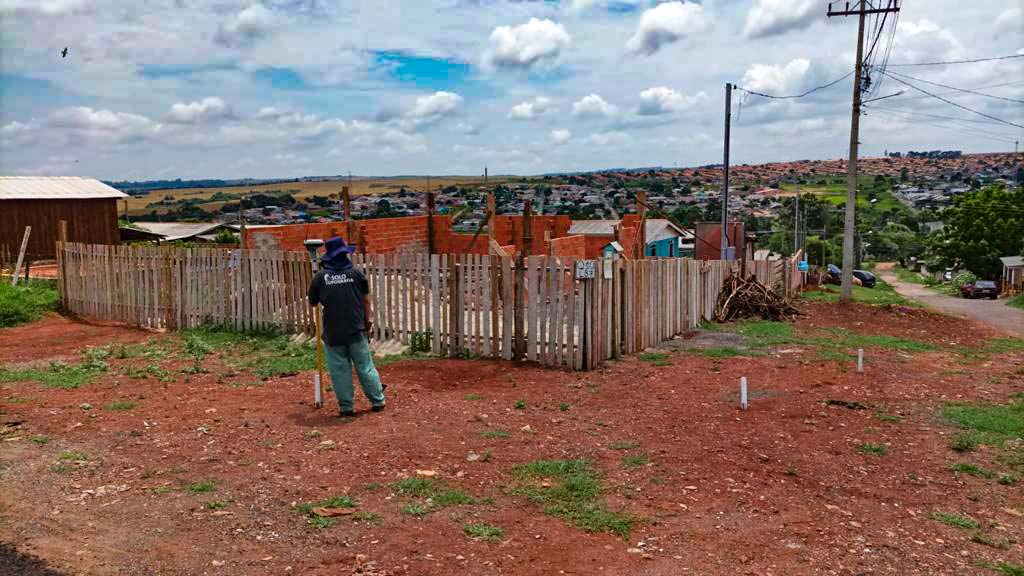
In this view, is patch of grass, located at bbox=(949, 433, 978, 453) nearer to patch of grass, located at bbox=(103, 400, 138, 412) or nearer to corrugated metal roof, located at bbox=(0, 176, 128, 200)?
patch of grass, located at bbox=(103, 400, 138, 412)

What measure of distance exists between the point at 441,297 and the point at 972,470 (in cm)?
710

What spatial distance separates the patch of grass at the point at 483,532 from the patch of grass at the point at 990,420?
4.86 metres

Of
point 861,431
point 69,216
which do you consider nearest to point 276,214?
Answer: point 69,216

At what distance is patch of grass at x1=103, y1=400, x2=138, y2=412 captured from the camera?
8.05 meters

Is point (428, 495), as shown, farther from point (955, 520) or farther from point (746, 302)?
point (746, 302)

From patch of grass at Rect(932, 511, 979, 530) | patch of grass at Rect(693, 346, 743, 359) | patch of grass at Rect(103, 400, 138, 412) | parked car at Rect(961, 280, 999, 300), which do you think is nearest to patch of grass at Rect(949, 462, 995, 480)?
patch of grass at Rect(932, 511, 979, 530)

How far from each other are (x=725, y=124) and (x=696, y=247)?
251 inches

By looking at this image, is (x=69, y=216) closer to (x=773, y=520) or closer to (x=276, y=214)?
(x=276, y=214)

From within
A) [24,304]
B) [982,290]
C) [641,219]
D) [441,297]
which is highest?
[641,219]

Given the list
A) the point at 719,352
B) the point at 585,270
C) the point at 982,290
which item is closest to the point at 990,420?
the point at 719,352

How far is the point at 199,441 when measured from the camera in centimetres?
691

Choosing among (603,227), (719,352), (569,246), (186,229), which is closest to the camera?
(719,352)

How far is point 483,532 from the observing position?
4.93 metres

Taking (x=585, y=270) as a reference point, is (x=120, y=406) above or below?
below
